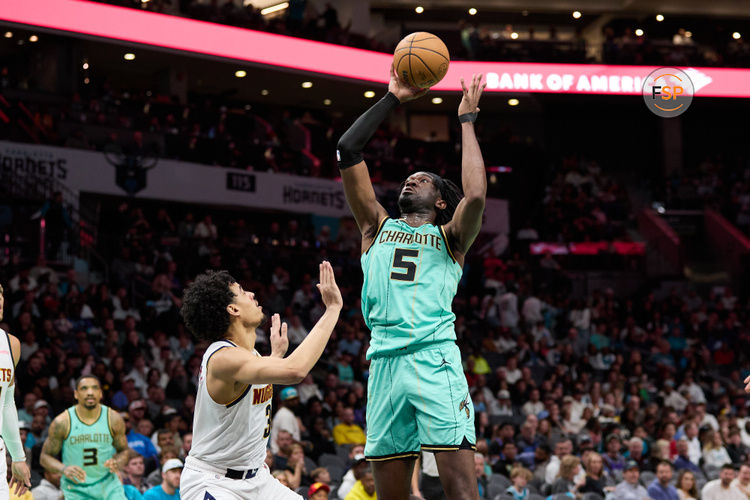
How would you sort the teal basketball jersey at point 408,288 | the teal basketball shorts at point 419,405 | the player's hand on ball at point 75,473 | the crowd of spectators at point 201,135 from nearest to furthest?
the teal basketball shorts at point 419,405
the teal basketball jersey at point 408,288
the player's hand on ball at point 75,473
the crowd of spectators at point 201,135

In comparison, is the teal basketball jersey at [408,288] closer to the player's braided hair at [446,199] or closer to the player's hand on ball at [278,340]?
the player's braided hair at [446,199]

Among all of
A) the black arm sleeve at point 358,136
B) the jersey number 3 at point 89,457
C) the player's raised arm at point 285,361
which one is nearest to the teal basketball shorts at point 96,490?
the jersey number 3 at point 89,457

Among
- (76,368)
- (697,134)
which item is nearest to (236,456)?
(76,368)

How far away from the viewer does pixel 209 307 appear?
4996 millimetres

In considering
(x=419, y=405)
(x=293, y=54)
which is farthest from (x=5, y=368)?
(x=293, y=54)

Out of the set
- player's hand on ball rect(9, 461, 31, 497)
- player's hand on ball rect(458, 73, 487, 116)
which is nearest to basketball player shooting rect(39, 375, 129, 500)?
player's hand on ball rect(9, 461, 31, 497)

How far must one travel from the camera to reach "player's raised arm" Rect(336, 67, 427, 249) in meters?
5.00

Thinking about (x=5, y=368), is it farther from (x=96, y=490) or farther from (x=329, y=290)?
(x=96, y=490)

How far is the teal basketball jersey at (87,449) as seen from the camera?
337 inches

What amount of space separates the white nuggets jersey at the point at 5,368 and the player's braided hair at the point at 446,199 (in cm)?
285

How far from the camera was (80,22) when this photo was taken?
20500 millimetres

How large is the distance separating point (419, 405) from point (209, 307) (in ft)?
3.92

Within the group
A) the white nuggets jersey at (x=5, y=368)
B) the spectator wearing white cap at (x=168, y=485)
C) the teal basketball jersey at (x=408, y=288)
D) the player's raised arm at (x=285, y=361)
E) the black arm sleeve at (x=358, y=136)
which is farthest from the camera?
the spectator wearing white cap at (x=168, y=485)

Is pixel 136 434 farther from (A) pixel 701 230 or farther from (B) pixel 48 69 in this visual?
(A) pixel 701 230
